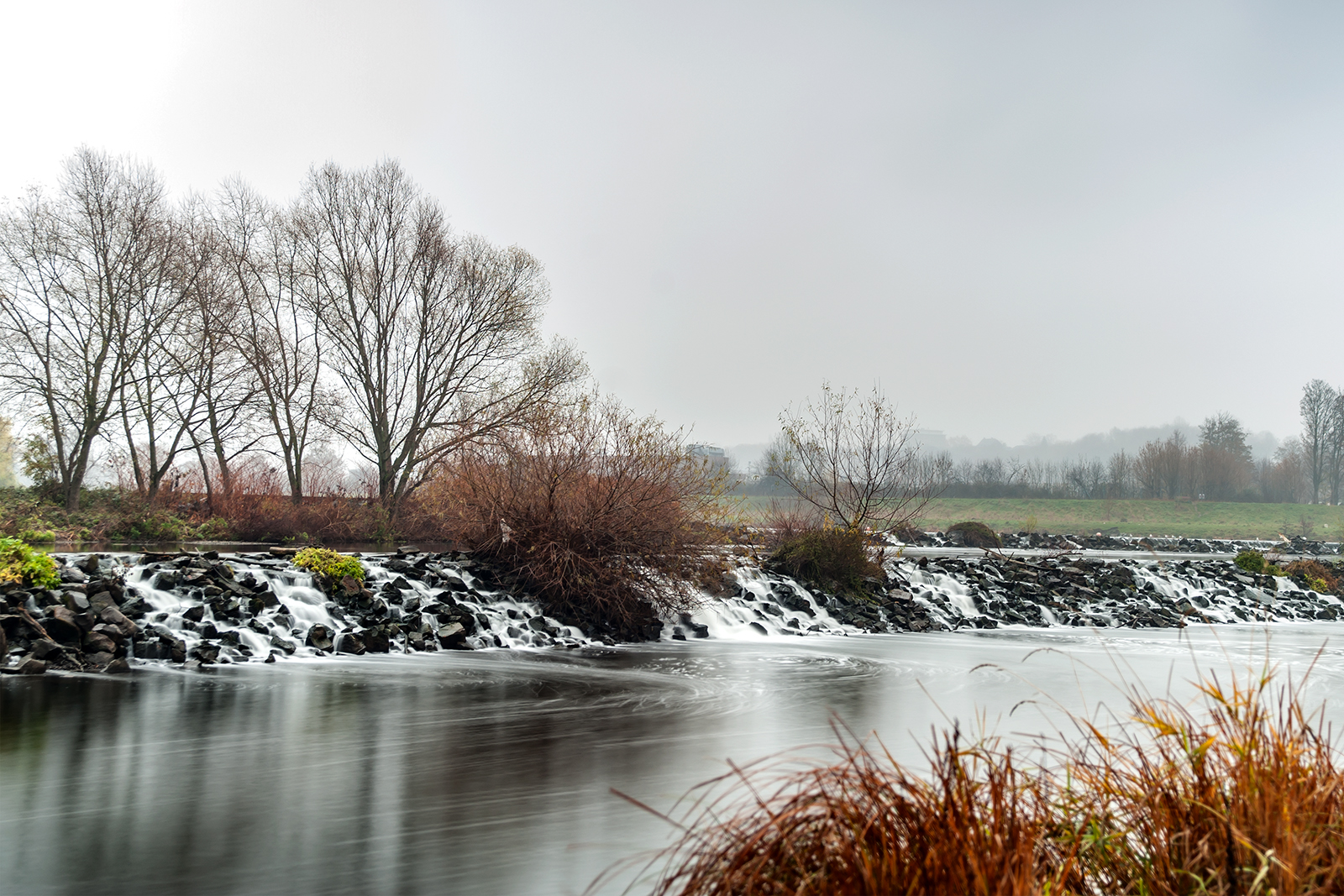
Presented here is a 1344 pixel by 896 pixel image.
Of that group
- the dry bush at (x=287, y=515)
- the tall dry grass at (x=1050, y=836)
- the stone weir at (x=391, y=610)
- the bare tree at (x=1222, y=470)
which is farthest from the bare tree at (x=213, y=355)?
the bare tree at (x=1222, y=470)

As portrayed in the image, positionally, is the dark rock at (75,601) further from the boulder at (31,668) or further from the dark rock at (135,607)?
the boulder at (31,668)

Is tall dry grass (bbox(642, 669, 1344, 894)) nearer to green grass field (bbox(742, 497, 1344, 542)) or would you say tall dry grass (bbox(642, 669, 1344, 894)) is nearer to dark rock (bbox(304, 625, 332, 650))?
dark rock (bbox(304, 625, 332, 650))

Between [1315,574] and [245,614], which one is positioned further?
[1315,574]

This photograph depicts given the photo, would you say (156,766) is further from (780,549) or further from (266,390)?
(266,390)

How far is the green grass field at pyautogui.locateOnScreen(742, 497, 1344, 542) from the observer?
58.9 metres

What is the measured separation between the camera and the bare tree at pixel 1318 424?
2817 inches

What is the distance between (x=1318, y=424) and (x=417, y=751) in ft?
287

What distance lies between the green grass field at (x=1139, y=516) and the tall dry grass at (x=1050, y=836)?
184 ft

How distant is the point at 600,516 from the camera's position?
1402cm

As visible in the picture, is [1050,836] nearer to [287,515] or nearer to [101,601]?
[101,601]

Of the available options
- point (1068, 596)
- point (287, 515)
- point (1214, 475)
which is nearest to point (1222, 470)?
point (1214, 475)

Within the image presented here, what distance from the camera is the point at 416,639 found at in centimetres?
1227

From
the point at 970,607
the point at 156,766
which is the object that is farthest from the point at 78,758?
the point at 970,607

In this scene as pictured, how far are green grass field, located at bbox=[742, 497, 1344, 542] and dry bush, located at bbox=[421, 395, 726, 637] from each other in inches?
1791
